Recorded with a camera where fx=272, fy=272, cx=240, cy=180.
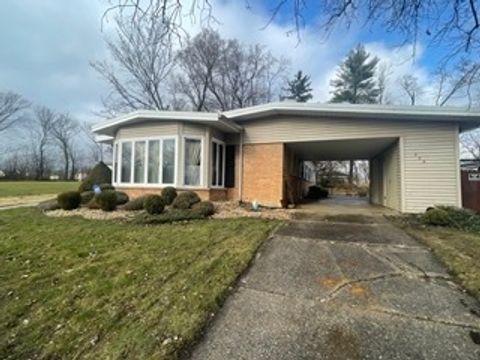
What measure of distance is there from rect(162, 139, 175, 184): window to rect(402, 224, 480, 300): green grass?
779 cm

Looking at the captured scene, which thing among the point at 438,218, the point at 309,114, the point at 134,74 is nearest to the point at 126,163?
the point at 309,114

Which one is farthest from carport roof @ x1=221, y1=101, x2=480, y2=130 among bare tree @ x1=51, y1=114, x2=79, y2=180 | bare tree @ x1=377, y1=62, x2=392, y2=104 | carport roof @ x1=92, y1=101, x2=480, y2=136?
bare tree @ x1=51, y1=114, x2=79, y2=180

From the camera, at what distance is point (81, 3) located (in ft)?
9.86

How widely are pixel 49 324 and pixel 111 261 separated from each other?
1695 millimetres

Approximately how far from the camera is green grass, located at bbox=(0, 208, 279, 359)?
8.29ft

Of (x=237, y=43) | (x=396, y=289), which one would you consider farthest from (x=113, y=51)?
(x=396, y=289)

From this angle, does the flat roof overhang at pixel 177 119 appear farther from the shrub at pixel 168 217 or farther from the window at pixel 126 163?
the shrub at pixel 168 217

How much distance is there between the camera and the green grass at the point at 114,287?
8.29ft

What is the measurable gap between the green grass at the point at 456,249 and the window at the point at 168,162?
25.6ft

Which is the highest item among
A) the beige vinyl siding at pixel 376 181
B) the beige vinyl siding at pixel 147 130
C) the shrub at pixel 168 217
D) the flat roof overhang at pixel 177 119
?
the flat roof overhang at pixel 177 119

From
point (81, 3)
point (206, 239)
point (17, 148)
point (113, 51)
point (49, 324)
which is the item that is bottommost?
point (49, 324)

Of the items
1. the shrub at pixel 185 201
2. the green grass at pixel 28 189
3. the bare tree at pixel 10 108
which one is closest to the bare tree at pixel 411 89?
the shrub at pixel 185 201

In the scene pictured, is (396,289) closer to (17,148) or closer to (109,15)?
(109,15)

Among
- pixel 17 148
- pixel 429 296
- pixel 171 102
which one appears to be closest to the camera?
pixel 429 296
